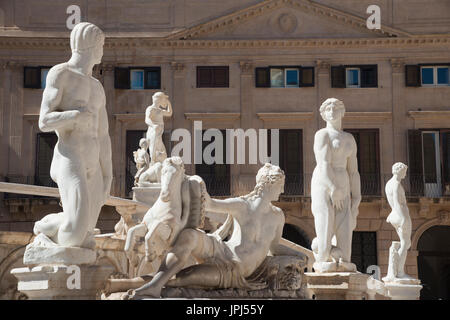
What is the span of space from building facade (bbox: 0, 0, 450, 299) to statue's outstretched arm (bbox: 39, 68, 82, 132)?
26.5 meters

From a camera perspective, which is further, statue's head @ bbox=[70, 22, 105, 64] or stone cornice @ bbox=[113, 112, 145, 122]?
stone cornice @ bbox=[113, 112, 145, 122]

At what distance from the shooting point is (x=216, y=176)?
3381 centimetres

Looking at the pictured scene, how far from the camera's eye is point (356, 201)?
10188 millimetres

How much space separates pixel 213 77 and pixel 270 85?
238 cm

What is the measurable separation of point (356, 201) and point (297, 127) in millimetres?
24139

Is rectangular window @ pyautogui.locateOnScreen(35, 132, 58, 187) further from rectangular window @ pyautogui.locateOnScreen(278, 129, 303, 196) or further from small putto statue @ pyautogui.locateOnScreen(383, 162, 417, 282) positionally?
small putto statue @ pyautogui.locateOnScreen(383, 162, 417, 282)

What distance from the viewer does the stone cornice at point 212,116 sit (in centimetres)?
3409

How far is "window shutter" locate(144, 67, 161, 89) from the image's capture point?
34688 mm

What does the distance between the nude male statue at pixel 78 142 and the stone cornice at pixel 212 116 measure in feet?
88.3

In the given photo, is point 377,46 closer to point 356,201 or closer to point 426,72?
point 426,72

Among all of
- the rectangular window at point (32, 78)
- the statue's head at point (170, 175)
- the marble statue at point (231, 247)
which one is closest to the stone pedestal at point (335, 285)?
the marble statue at point (231, 247)

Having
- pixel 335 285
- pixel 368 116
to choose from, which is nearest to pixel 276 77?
pixel 368 116

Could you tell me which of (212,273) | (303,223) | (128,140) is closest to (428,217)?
(303,223)

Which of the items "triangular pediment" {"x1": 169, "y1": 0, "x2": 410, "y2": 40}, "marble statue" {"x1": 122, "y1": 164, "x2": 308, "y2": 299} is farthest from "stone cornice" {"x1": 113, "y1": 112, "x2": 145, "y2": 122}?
"marble statue" {"x1": 122, "y1": 164, "x2": 308, "y2": 299}
